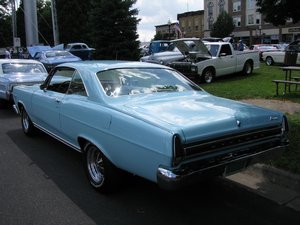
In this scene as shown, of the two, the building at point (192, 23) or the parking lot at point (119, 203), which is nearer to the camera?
the parking lot at point (119, 203)

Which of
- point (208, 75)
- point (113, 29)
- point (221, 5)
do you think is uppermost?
point (221, 5)

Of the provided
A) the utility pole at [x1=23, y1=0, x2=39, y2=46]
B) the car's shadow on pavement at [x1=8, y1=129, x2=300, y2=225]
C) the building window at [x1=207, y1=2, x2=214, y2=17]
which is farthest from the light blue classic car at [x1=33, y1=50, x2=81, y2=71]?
the building window at [x1=207, y1=2, x2=214, y2=17]

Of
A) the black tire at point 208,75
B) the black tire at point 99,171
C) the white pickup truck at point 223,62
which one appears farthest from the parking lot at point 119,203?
the black tire at point 208,75

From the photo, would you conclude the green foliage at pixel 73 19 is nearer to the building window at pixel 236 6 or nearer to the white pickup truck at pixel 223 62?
the building window at pixel 236 6

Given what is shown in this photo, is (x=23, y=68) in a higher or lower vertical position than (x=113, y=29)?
lower

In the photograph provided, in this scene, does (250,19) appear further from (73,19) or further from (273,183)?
(273,183)

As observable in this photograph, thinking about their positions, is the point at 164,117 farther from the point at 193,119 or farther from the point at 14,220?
the point at 14,220

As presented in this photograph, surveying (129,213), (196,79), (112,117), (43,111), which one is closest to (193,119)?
(112,117)

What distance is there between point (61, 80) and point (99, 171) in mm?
2036

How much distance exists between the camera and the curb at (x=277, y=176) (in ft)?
15.7

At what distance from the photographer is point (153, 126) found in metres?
3.64

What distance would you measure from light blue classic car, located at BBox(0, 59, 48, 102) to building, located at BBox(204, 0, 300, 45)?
52.2 meters

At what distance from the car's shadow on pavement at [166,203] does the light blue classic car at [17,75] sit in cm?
549

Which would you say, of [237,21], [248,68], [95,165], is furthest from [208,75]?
[237,21]
